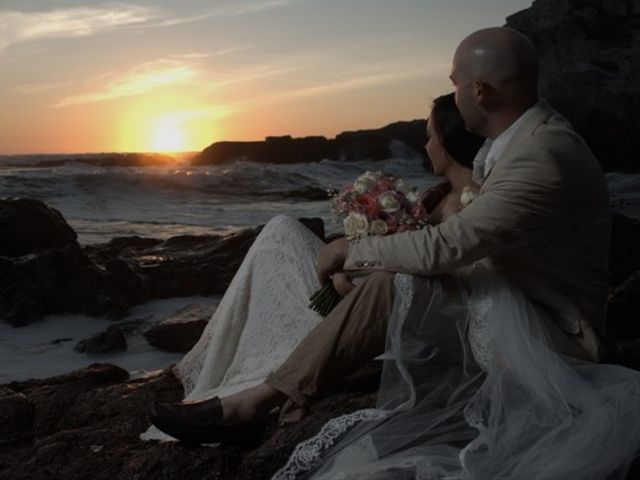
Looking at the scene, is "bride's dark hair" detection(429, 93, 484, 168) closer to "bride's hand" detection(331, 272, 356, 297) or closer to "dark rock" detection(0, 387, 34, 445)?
"bride's hand" detection(331, 272, 356, 297)

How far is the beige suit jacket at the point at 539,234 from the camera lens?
2.96 m

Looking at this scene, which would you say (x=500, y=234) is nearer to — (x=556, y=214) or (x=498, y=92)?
(x=556, y=214)

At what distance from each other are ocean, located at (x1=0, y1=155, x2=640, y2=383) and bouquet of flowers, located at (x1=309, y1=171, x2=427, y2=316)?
3.61m

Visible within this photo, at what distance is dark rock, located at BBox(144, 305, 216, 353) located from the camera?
710cm

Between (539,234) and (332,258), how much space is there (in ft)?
2.80

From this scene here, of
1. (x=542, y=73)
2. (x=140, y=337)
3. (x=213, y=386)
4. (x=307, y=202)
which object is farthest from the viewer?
(x=542, y=73)

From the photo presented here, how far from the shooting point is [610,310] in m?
5.57

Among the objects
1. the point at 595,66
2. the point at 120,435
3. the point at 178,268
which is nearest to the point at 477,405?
the point at 120,435

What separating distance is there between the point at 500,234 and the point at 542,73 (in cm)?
2971

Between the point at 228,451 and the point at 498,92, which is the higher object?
the point at 498,92

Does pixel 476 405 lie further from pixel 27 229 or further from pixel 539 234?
pixel 27 229

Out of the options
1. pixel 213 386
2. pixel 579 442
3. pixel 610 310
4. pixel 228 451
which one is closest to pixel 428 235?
pixel 579 442

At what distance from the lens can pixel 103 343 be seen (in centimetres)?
723

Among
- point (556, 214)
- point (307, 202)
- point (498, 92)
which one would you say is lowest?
point (307, 202)
